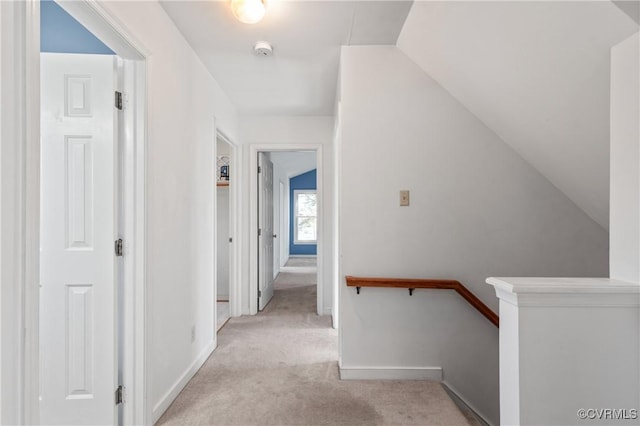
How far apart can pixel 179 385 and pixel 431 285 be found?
1.78 metres

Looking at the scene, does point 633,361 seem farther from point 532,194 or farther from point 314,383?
point 314,383

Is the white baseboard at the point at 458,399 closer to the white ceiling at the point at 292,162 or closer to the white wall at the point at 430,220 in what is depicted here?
the white wall at the point at 430,220

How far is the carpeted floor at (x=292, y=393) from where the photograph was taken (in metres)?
1.87

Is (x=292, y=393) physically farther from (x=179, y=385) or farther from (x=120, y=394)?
Answer: (x=120, y=394)

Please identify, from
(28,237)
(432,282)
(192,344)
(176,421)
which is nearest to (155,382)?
(176,421)

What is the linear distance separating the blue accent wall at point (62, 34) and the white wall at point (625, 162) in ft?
7.64

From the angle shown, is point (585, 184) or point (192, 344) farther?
point (192, 344)

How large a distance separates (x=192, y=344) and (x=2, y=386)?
4.98ft

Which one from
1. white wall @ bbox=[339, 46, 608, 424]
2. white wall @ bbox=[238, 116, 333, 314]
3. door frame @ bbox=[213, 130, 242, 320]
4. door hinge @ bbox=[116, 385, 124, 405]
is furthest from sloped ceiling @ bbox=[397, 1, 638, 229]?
door hinge @ bbox=[116, 385, 124, 405]

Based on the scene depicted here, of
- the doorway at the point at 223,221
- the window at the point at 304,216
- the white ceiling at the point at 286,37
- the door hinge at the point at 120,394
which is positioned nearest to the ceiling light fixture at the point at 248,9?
the white ceiling at the point at 286,37

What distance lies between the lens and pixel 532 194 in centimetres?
235

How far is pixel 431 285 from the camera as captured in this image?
2258 mm

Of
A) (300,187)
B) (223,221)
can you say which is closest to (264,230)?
(223,221)

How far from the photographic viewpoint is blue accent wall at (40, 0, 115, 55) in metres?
1.54
